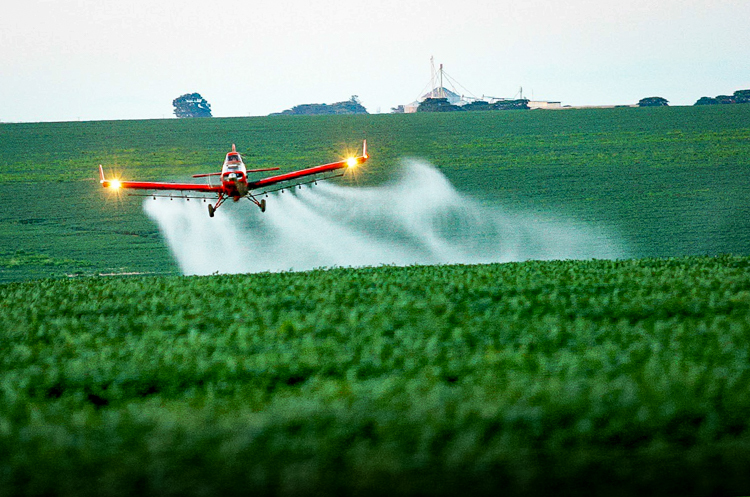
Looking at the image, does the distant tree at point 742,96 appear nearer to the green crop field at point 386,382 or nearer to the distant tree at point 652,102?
the distant tree at point 652,102

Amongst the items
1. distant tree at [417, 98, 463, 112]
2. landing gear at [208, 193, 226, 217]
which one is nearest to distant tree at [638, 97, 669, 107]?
distant tree at [417, 98, 463, 112]

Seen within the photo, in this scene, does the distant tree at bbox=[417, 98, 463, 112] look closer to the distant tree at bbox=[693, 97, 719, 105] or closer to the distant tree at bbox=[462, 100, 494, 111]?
the distant tree at bbox=[462, 100, 494, 111]

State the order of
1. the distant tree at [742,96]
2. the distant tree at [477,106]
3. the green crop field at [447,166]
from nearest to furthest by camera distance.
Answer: the green crop field at [447,166]
the distant tree at [742,96]
the distant tree at [477,106]

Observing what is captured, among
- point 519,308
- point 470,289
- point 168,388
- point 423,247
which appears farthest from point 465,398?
point 423,247

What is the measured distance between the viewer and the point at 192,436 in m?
9.37

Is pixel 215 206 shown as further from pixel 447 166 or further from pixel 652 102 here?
pixel 652 102

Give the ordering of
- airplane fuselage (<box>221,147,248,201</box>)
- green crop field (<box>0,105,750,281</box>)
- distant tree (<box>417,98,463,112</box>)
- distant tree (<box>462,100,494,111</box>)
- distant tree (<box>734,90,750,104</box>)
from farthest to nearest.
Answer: distant tree (<box>417,98,463,112</box>)
distant tree (<box>462,100,494,111</box>)
distant tree (<box>734,90,750,104</box>)
green crop field (<box>0,105,750,281</box>)
airplane fuselage (<box>221,147,248,201</box>)

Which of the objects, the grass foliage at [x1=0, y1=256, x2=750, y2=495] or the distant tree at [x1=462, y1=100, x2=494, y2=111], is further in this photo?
the distant tree at [x1=462, y1=100, x2=494, y2=111]

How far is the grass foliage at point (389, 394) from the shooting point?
8445 mm

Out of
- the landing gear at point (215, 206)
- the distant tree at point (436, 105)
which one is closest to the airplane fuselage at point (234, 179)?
the landing gear at point (215, 206)

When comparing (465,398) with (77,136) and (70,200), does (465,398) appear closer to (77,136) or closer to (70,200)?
(70,200)

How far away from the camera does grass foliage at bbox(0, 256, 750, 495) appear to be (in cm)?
845

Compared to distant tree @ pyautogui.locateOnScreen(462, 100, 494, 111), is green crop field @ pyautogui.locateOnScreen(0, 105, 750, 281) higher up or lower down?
lower down

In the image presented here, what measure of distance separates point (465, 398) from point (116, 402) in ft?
17.1
